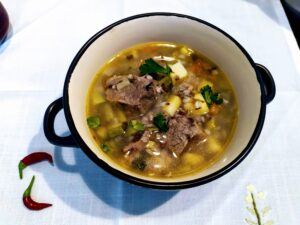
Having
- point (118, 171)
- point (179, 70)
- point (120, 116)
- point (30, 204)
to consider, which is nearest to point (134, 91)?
point (120, 116)

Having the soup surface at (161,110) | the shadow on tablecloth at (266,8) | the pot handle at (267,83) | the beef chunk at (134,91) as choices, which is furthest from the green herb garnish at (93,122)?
the shadow on tablecloth at (266,8)

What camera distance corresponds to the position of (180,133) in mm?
1278

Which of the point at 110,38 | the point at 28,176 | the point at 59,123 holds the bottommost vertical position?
the point at 28,176

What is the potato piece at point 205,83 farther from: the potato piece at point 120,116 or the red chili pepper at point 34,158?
the red chili pepper at point 34,158

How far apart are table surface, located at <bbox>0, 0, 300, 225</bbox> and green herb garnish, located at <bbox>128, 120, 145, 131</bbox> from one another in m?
0.20

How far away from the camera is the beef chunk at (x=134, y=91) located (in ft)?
4.52

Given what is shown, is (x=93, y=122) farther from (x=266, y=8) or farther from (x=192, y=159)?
(x=266, y=8)

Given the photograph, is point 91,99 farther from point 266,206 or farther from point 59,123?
point 266,206

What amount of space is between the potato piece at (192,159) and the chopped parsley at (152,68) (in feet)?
1.12

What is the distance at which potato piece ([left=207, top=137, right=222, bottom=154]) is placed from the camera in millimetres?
1282

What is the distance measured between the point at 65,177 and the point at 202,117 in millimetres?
540

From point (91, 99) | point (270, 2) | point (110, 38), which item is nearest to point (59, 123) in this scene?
point (91, 99)

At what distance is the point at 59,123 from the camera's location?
4.77 ft

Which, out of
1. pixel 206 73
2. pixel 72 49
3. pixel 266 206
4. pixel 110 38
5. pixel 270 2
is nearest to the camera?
pixel 266 206
